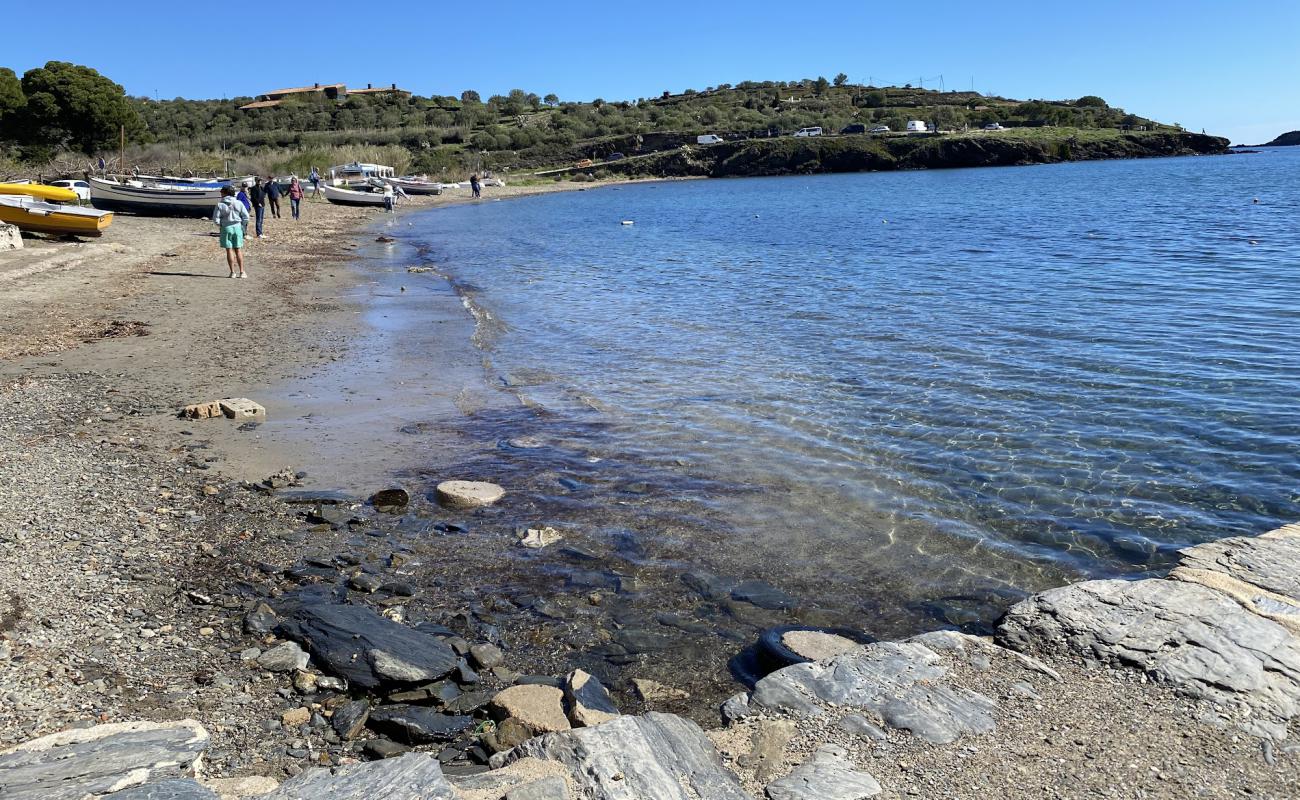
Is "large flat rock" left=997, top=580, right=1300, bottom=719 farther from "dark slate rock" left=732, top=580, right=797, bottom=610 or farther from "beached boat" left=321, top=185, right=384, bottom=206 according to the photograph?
"beached boat" left=321, top=185, right=384, bottom=206

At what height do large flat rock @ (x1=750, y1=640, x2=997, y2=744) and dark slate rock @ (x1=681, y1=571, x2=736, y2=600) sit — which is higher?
large flat rock @ (x1=750, y1=640, x2=997, y2=744)

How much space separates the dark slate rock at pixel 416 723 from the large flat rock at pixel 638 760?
603 mm

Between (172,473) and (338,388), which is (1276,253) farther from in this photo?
(172,473)

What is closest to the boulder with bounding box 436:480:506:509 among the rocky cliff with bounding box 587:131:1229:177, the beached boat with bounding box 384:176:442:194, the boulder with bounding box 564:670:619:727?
the boulder with bounding box 564:670:619:727

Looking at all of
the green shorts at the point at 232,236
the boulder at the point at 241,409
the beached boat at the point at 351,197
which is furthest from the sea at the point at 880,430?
the beached boat at the point at 351,197

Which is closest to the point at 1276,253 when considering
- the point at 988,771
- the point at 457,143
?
the point at 988,771

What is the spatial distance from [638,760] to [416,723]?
4.39ft

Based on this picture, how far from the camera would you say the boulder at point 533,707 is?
455 cm

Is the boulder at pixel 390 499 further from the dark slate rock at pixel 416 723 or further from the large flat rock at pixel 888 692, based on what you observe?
the large flat rock at pixel 888 692

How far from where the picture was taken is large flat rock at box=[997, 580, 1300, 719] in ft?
14.7

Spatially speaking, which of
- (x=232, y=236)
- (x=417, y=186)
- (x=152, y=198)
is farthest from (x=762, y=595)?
(x=417, y=186)

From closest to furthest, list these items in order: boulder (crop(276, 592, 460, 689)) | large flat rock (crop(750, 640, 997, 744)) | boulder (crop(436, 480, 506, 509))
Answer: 1. large flat rock (crop(750, 640, 997, 744))
2. boulder (crop(276, 592, 460, 689))
3. boulder (crop(436, 480, 506, 509))

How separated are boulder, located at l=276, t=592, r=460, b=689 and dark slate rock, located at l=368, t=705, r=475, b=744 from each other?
0.84 ft

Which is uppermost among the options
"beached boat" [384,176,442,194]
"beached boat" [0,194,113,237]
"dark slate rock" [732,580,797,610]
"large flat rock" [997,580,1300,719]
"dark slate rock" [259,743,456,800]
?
"beached boat" [384,176,442,194]
